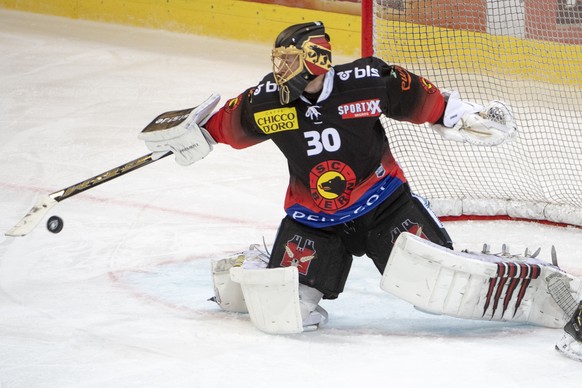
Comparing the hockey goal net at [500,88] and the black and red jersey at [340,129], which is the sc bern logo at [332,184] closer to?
the black and red jersey at [340,129]

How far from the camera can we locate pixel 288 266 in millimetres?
3312

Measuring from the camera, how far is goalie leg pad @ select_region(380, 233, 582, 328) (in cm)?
311

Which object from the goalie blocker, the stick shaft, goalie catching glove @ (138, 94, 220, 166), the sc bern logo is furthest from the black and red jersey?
the stick shaft

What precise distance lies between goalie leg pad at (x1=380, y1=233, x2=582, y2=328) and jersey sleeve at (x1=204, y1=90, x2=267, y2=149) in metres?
0.56

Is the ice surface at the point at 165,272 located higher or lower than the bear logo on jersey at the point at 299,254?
lower

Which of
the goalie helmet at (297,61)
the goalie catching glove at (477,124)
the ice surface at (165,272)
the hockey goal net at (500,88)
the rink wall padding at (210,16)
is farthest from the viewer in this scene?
the rink wall padding at (210,16)

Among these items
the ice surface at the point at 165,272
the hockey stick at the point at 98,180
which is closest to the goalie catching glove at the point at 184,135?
the hockey stick at the point at 98,180

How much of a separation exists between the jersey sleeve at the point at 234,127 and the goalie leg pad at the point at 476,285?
557 mm

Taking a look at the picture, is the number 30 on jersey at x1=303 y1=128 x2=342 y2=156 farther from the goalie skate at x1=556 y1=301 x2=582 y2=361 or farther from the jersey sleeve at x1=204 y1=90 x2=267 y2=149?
the goalie skate at x1=556 y1=301 x2=582 y2=361

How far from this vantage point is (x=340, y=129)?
3.16 m

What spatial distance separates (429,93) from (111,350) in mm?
1169

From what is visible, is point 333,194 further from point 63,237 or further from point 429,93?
point 63,237

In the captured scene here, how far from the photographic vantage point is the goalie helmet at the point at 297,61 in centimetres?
307

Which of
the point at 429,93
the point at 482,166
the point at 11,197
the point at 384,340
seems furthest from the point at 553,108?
the point at 11,197
